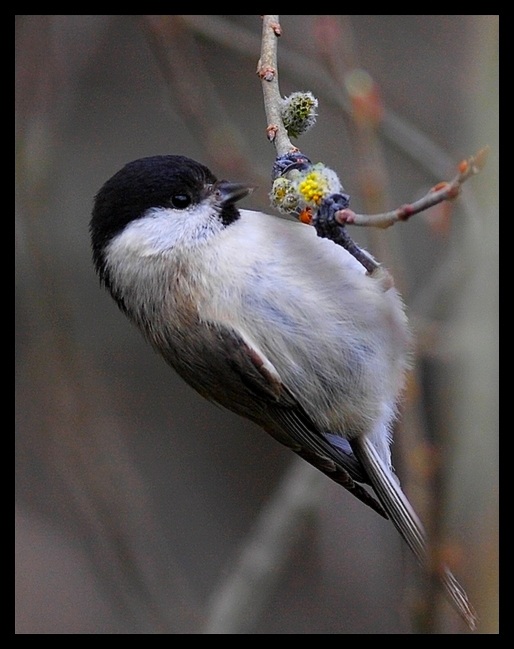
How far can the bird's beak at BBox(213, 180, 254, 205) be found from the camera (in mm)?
1883

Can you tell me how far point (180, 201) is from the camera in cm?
189

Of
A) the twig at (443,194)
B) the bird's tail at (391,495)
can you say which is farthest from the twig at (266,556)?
the twig at (443,194)

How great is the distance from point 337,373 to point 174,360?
0.39 m

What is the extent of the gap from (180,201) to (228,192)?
0.37ft

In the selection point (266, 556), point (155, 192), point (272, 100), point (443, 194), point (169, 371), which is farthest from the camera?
point (169, 371)

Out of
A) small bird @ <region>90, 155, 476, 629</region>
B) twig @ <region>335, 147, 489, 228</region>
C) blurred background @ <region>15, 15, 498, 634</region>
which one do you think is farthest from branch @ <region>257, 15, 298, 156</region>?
twig @ <region>335, 147, 489, 228</region>

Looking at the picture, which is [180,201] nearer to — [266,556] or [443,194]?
[443,194]

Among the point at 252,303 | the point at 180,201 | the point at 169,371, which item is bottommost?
the point at 169,371

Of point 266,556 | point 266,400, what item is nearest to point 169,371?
point 266,556

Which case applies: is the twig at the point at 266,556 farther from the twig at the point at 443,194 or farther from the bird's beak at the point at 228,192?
the twig at the point at 443,194

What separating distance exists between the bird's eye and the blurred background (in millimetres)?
403

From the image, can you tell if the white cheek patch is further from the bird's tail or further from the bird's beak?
the bird's tail

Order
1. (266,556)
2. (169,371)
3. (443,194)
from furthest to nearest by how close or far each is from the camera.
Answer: (169,371) < (266,556) < (443,194)

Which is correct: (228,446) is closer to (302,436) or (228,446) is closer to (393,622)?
(393,622)
